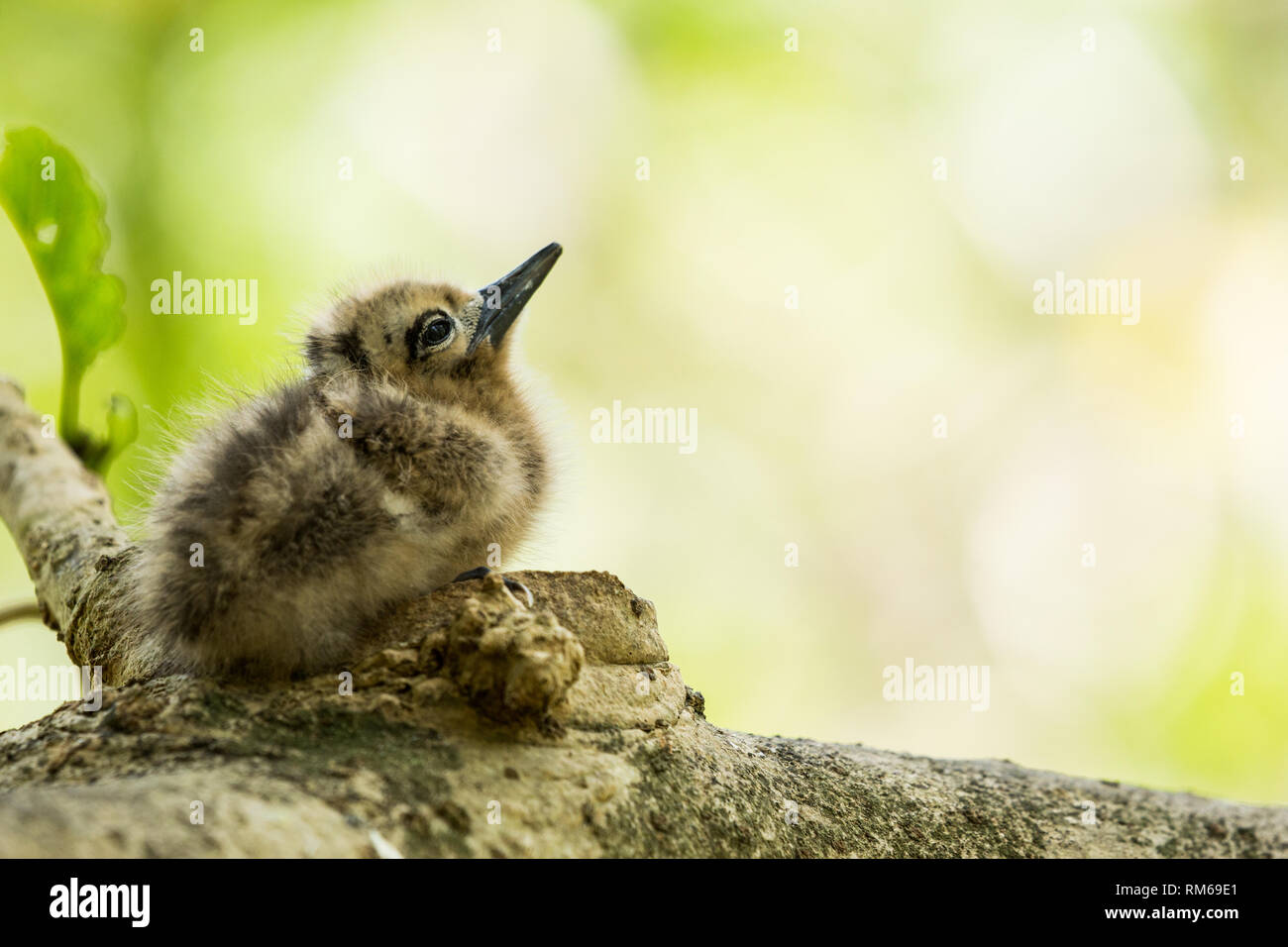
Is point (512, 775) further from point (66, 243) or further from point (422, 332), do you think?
point (66, 243)

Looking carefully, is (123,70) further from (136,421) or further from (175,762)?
(175,762)

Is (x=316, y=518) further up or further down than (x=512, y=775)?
further up

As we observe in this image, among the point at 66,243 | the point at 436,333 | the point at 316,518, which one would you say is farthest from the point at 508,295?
the point at 66,243

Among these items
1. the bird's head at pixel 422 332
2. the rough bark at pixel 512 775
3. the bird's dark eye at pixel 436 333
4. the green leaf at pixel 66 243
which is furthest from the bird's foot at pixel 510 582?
the green leaf at pixel 66 243

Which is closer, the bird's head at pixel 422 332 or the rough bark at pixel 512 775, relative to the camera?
the rough bark at pixel 512 775

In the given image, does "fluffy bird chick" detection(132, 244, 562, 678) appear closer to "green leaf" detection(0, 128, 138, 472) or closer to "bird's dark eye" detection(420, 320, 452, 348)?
"bird's dark eye" detection(420, 320, 452, 348)

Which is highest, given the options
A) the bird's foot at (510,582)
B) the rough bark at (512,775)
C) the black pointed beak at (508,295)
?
the black pointed beak at (508,295)

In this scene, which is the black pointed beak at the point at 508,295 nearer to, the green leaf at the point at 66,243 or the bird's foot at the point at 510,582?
the bird's foot at the point at 510,582

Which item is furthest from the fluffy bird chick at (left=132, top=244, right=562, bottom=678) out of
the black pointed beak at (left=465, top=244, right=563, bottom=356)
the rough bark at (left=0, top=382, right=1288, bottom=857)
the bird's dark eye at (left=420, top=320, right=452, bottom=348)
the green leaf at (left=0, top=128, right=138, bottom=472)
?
the green leaf at (left=0, top=128, right=138, bottom=472)
